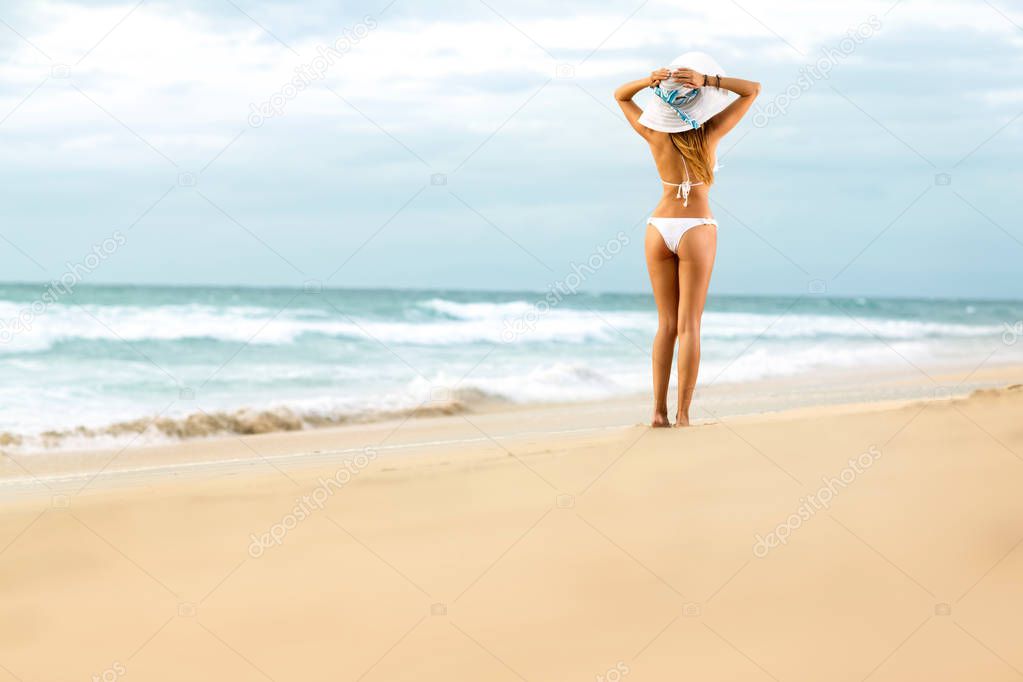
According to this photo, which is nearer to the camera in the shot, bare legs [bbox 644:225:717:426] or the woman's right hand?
the woman's right hand

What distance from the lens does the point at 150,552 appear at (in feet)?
10.7

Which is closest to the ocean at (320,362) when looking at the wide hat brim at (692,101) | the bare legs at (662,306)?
the bare legs at (662,306)

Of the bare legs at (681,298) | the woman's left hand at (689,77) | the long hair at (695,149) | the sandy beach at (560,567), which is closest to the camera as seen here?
the sandy beach at (560,567)

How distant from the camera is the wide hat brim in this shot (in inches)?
179

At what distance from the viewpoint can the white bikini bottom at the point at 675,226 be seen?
4746 millimetres

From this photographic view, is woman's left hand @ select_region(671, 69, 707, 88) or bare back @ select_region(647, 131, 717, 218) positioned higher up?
Answer: woman's left hand @ select_region(671, 69, 707, 88)

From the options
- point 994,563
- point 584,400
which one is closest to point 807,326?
point 584,400

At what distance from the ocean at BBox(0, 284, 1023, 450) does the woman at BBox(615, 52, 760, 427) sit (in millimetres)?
4856

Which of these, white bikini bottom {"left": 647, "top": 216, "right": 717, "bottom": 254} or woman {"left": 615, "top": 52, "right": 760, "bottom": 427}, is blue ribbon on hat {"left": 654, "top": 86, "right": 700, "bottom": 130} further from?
white bikini bottom {"left": 647, "top": 216, "right": 717, "bottom": 254}

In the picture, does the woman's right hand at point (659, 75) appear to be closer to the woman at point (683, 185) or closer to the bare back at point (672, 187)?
the woman at point (683, 185)

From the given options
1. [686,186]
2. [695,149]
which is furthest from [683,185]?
[695,149]

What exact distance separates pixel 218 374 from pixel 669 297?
10034mm

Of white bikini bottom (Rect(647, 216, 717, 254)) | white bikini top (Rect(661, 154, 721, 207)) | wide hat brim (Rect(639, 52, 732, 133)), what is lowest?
white bikini bottom (Rect(647, 216, 717, 254))

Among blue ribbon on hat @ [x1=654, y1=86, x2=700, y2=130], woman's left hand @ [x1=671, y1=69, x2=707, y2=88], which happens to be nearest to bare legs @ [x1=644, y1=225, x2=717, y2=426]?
blue ribbon on hat @ [x1=654, y1=86, x2=700, y2=130]
